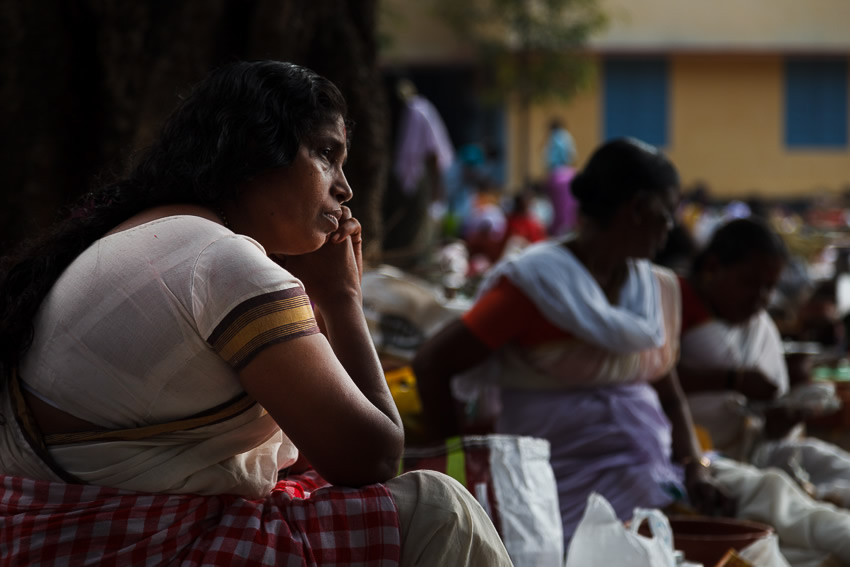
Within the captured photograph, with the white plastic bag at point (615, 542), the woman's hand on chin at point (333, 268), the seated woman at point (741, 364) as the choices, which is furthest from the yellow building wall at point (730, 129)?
the woman's hand on chin at point (333, 268)

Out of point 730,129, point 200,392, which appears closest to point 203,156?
point 200,392

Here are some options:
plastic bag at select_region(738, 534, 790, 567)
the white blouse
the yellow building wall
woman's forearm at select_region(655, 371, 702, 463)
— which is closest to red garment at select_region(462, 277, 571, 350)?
woman's forearm at select_region(655, 371, 702, 463)

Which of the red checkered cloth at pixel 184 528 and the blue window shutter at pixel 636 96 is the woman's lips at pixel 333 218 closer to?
the red checkered cloth at pixel 184 528

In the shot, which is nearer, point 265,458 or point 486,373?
point 265,458

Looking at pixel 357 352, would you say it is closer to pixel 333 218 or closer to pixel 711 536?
pixel 333 218

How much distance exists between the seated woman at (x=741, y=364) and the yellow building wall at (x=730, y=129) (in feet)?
60.4

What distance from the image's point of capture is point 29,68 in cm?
430

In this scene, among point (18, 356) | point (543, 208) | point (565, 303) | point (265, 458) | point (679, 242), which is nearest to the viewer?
point (18, 356)

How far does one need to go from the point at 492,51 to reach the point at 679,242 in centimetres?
1278

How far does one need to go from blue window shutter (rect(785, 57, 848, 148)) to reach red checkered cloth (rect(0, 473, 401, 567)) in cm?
2313

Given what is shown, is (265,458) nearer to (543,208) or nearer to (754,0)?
(543,208)

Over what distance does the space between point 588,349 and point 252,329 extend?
1639mm

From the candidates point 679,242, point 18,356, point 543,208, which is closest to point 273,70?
point 18,356

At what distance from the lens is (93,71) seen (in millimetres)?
4500
